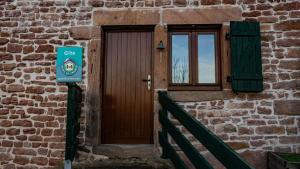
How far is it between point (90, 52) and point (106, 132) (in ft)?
4.49

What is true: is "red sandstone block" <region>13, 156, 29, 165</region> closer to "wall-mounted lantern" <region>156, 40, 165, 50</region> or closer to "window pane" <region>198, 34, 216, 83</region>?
"wall-mounted lantern" <region>156, 40, 165, 50</region>

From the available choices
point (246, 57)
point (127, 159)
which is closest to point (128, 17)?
point (246, 57)

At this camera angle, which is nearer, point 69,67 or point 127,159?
point 127,159

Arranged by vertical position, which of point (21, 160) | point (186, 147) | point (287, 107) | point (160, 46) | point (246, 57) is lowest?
point (21, 160)

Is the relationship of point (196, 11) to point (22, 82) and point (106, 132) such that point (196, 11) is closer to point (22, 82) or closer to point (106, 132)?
point (106, 132)

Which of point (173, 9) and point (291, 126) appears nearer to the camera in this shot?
point (291, 126)

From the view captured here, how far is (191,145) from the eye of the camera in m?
3.45

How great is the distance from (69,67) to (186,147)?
2.57m

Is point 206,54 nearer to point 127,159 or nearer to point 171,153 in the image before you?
point 171,153

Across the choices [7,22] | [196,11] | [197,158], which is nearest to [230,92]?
[196,11]

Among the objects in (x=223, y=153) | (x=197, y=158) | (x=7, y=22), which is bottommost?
(x=197, y=158)

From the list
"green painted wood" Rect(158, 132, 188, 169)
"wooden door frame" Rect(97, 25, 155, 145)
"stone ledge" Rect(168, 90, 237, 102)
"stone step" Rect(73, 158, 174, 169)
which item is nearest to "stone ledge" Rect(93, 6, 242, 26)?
"wooden door frame" Rect(97, 25, 155, 145)

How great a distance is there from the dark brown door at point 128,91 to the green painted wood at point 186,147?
0.49 metres

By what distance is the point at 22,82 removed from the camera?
520 centimetres
